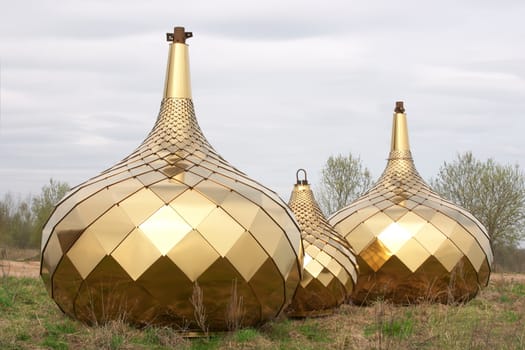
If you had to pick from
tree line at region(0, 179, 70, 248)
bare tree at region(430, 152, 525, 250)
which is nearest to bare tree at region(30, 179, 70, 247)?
tree line at region(0, 179, 70, 248)

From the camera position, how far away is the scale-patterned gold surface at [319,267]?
10.8 metres

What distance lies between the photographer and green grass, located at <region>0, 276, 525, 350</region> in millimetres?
7367

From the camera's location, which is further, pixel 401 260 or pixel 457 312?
pixel 401 260

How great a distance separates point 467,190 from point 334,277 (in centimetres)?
2613

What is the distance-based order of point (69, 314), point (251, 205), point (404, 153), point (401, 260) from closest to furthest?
point (251, 205), point (69, 314), point (401, 260), point (404, 153)

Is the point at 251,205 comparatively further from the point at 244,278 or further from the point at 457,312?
the point at 457,312

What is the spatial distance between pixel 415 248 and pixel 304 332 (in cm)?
407

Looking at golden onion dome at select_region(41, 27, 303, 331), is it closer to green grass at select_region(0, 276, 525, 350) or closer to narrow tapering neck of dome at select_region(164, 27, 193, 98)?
green grass at select_region(0, 276, 525, 350)

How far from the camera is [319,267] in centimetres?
1084

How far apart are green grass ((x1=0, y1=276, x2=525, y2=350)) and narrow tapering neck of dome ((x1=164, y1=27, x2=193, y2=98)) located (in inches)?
139

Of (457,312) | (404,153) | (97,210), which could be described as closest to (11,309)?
(97,210)

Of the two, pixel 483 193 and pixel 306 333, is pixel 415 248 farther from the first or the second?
pixel 483 193

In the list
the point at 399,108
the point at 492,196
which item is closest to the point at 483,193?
the point at 492,196

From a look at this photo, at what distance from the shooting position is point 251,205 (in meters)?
8.38
